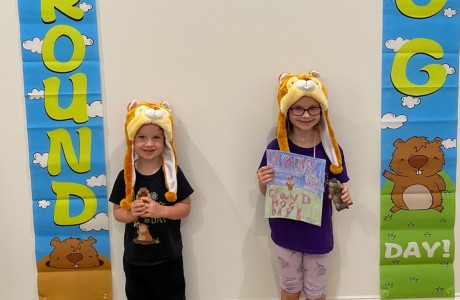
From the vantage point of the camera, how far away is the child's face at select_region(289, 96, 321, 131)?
1602 mm

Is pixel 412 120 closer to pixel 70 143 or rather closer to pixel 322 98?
pixel 322 98

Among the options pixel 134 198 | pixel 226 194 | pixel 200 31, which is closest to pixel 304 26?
pixel 200 31

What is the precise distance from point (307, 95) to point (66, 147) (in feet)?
2.82

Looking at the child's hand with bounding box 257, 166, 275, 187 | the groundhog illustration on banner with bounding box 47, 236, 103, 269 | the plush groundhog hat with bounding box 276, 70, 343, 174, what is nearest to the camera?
the plush groundhog hat with bounding box 276, 70, 343, 174

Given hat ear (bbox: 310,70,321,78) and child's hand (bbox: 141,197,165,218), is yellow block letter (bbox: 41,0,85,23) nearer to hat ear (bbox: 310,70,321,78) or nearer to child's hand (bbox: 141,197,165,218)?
child's hand (bbox: 141,197,165,218)

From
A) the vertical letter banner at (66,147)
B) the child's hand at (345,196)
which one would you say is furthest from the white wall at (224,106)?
the child's hand at (345,196)

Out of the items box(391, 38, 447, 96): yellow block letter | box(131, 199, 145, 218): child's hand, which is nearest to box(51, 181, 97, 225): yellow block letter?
box(131, 199, 145, 218): child's hand

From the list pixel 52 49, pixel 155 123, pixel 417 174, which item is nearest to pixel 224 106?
pixel 155 123

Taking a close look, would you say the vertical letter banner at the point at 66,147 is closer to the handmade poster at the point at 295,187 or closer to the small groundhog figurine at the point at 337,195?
the handmade poster at the point at 295,187

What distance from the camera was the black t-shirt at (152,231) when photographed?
5.40ft

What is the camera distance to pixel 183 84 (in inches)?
67.3

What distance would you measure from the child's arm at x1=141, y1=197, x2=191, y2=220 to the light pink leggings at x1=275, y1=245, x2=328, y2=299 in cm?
36

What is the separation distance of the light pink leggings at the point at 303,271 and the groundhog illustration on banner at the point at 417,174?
1.16 ft

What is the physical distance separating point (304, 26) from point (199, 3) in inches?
14.7
